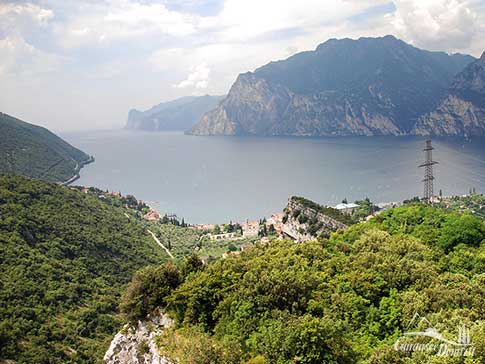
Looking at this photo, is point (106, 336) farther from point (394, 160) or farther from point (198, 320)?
point (394, 160)

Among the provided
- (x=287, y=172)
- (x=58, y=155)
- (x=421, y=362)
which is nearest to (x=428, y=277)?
(x=421, y=362)

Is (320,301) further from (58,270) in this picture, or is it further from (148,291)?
(58,270)

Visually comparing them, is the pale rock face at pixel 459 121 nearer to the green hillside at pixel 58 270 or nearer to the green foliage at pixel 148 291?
the green hillside at pixel 58 270

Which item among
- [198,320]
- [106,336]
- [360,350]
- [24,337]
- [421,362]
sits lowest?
[106,336]

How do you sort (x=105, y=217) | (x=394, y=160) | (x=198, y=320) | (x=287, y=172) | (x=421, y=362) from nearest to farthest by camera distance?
(x=421, y=362) < (x=198, y=320) < (x=105, y=217) < (x=287, y=172) < (x=394, y=160)

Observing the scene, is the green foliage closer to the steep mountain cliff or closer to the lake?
the lake

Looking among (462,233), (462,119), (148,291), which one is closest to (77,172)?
(148,291)

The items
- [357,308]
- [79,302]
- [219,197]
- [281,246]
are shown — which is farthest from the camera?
[219,197]
